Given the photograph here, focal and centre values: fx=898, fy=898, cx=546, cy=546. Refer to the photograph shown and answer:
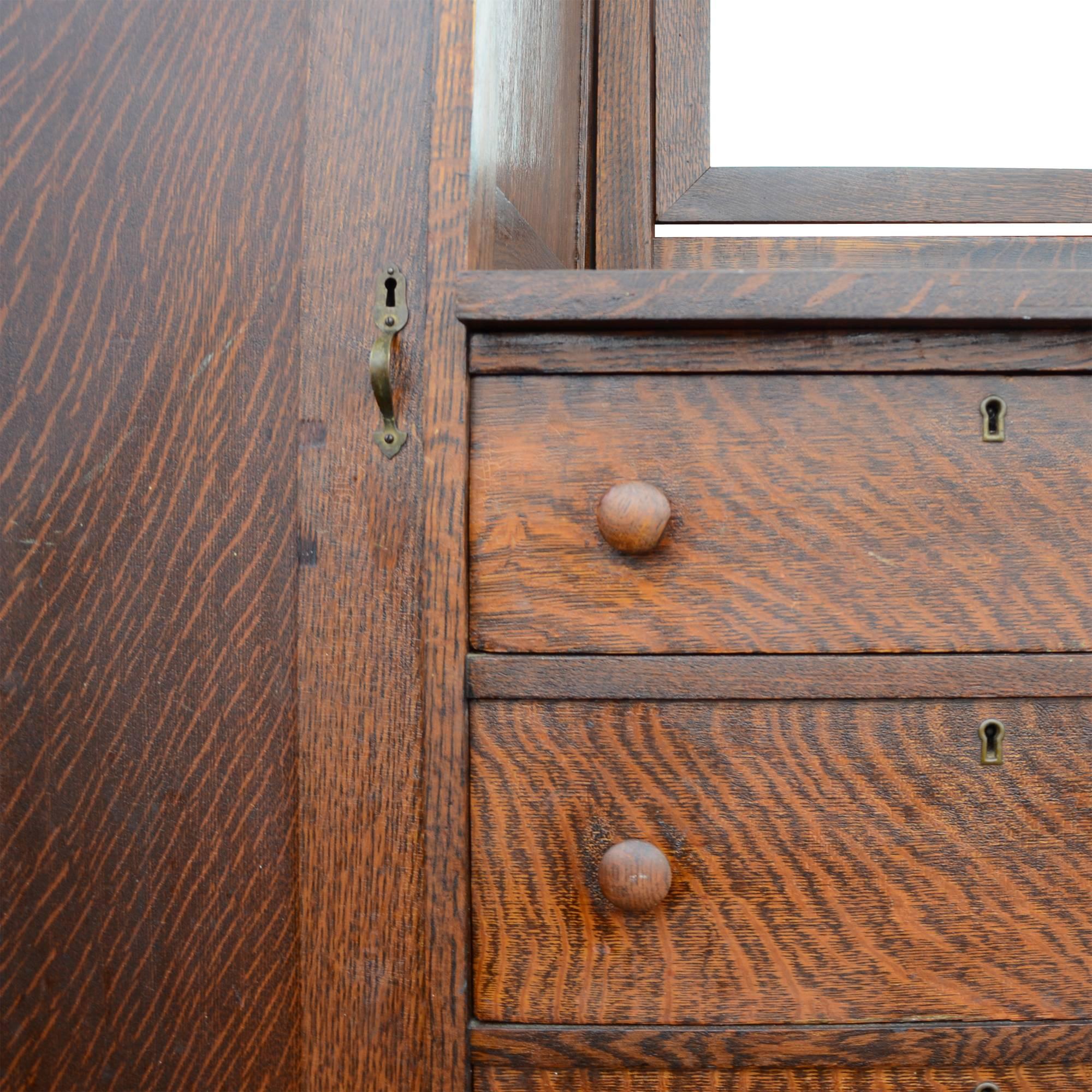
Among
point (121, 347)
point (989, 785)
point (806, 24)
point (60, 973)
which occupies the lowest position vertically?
point (60, 973)

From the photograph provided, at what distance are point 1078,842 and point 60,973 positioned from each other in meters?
0.55

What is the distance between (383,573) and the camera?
1.60 feet

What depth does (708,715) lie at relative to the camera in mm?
468

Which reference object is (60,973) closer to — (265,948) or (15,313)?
(265,948)

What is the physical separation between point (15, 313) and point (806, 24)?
0.68 m

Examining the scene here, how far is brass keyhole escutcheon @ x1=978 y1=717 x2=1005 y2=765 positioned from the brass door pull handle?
0.34m

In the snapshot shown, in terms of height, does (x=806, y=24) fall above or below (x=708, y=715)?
above

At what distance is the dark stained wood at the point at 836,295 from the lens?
0.45 meters

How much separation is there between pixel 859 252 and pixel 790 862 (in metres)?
0.54

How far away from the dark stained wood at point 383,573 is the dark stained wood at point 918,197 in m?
0.37

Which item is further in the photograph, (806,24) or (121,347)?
(806,24)

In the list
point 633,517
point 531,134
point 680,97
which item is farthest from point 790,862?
point 680,97

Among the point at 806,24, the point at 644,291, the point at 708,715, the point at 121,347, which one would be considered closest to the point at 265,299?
the point at 121,347

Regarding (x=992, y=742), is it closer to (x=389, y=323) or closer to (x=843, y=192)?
(x=389, y=323)
